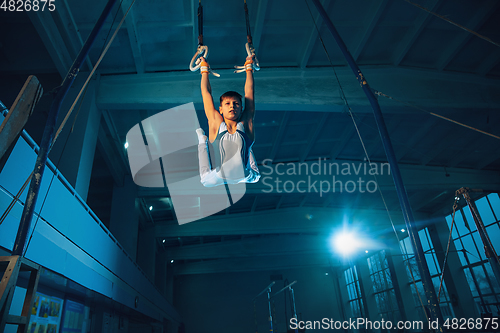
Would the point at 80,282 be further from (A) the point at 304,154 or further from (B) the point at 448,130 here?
(B) the point at 448,130

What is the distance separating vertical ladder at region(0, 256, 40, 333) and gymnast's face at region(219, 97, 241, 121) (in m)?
2.74

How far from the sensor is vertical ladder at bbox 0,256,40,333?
216 cm

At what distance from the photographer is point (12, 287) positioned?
7.39 ft

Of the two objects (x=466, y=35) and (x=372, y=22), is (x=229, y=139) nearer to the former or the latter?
(x=372, y=22)

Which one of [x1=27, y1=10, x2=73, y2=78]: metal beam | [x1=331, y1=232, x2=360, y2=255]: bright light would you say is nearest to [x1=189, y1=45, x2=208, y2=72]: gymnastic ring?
[x1=27, y1=10, x2=73, y2=78]: metal beam

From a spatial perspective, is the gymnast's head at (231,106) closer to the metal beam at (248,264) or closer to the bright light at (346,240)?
the bright light at (346,240)

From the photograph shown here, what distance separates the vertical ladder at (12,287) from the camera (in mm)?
2164

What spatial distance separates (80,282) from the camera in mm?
5305

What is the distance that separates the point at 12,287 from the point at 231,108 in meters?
3.01

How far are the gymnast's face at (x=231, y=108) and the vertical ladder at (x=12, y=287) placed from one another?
8.99 feet

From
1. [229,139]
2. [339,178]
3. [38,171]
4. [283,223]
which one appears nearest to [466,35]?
[339,178]

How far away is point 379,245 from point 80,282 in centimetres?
1755

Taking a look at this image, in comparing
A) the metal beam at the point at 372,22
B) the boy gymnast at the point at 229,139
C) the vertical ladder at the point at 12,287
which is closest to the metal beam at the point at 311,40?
the metal beam at the point at 372,22

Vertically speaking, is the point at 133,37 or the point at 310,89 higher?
the point at 133,37
